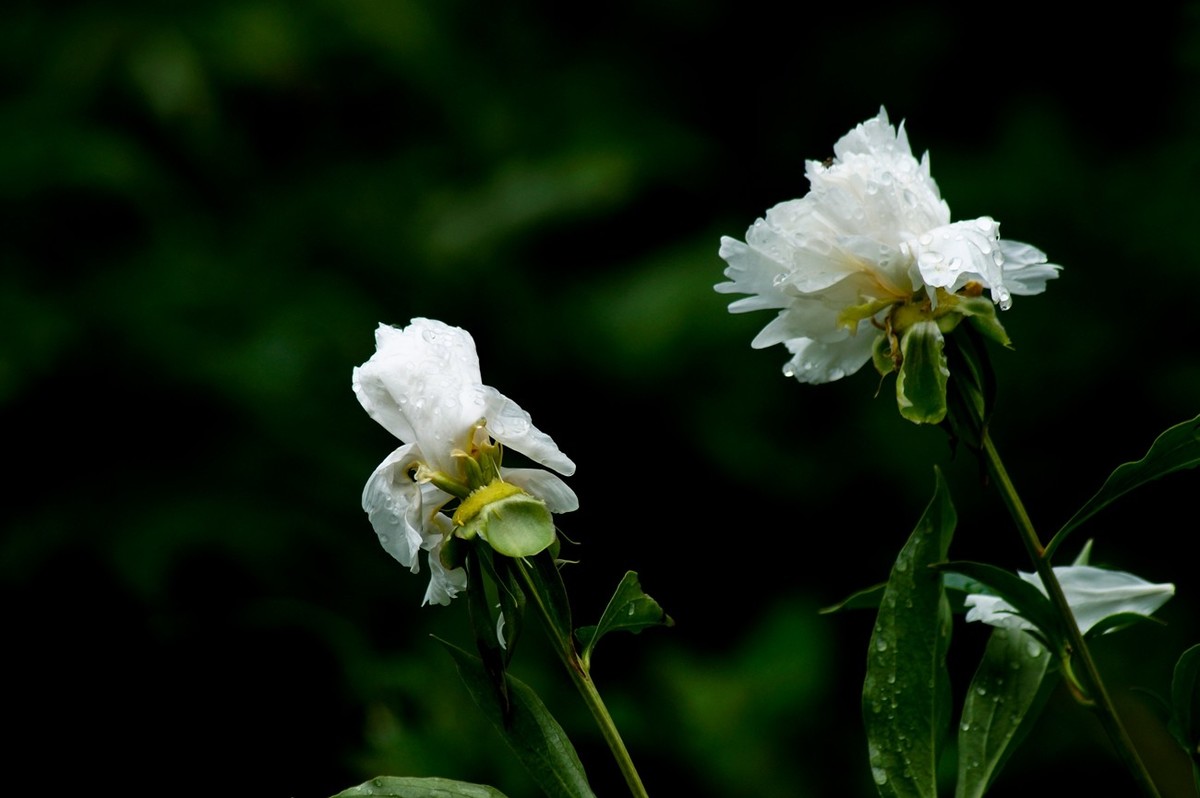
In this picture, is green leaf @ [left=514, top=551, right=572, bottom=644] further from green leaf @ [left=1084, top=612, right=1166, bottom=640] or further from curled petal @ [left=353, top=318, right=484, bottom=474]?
green leaf @ [left=1084, top=612, right=1166, bottom=640]

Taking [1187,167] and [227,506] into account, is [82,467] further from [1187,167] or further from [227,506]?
[1187,167]

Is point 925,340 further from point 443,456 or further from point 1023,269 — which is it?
point 443,456

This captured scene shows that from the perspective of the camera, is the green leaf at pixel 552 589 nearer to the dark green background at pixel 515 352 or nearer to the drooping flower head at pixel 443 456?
the drooping flower head at pixel 443 456

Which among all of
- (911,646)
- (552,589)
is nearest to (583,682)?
(552,589)

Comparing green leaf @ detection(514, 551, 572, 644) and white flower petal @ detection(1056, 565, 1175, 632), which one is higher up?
green leaf @ detection(514, 551, 572, 644)

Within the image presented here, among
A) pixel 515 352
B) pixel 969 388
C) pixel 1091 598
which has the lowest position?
pixel 515 352

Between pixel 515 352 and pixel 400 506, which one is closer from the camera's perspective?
pixel 400 506

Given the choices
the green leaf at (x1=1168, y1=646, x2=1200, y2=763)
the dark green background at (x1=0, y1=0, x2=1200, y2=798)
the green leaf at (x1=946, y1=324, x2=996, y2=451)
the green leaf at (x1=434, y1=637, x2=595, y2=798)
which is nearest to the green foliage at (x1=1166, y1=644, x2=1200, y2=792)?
the green leaf at (x1=1168, y1=646, x2=1200, y2=763)
